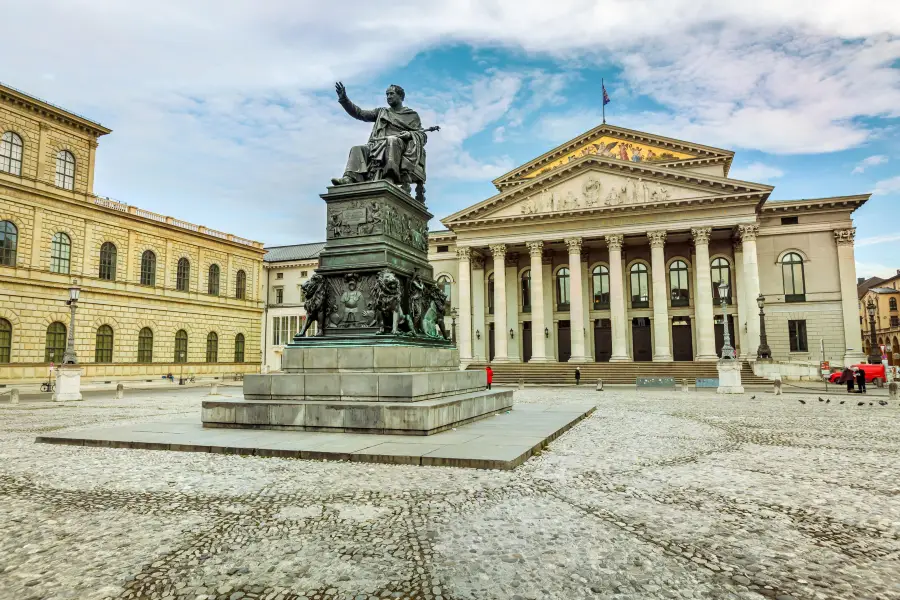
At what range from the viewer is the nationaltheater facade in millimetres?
42188

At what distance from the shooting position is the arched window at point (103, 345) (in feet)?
130

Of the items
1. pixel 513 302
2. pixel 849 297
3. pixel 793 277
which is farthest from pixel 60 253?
pixel 849 297

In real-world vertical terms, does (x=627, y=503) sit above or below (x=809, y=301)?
below

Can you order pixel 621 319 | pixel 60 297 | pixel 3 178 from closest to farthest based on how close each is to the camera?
1. pixel 3 178
2. pixel 60 297
3. pixel 621 319

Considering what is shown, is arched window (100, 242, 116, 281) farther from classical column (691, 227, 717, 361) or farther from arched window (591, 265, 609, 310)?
classical column (691, 227, 717, 361)

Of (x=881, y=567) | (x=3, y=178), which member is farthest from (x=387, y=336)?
(x=3, y=178)

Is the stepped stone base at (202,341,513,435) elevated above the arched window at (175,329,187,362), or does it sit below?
below

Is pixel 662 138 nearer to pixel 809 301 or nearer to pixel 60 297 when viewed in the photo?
pixel 809 301

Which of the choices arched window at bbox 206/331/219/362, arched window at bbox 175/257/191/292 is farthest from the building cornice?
arched window at bbox 206/331/219/362

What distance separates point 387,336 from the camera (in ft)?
32.1

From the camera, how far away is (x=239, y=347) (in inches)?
2084

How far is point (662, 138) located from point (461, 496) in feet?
168

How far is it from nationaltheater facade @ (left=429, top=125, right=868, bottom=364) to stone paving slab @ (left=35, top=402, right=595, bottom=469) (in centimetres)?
3518

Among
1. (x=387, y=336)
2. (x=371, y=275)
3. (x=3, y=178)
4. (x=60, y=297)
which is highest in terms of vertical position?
(x=3, y=178)
